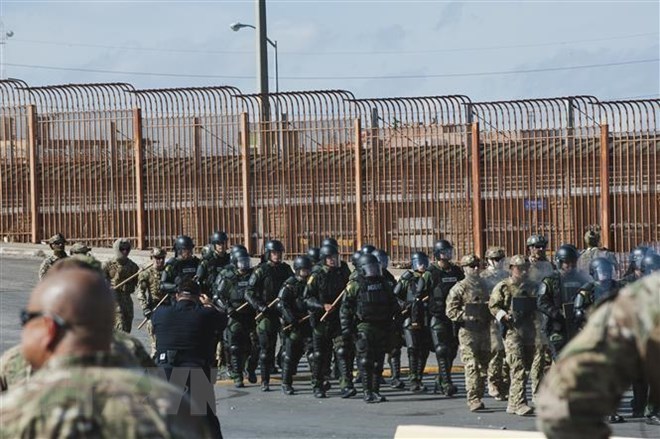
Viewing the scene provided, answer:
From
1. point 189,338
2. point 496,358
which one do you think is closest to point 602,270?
point 496,358

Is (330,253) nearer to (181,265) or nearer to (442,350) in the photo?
(442,350)

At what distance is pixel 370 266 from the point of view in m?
16.5

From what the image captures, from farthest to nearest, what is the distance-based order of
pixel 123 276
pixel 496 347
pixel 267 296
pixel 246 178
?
pixel 246 178 < pixel 123 276 < pixel 267 296 < pixel 496 347

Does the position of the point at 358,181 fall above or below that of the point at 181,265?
above

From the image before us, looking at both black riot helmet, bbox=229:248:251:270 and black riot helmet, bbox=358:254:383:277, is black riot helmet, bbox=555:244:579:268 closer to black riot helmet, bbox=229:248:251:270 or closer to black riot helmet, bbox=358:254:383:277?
black riot helmet, bbox=358:254:383:277

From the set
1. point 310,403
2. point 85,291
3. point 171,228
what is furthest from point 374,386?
point 85,291

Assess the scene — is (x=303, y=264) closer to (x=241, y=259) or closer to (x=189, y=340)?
(x=241, y=259)

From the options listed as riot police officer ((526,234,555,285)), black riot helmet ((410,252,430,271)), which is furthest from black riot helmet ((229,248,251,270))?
riot police officer ((526,234,555,285))

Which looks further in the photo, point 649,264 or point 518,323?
point 649,264

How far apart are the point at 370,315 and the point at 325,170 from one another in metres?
9.76

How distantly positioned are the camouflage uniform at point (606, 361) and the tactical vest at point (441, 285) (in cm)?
1288

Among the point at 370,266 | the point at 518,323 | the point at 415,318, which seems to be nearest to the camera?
the point at 518,323

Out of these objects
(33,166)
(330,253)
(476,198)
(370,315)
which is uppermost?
(33,166)

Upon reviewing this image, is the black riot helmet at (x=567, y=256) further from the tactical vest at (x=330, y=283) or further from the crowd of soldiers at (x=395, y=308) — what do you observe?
the tactical vest at (x=330, y=283)
